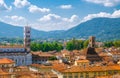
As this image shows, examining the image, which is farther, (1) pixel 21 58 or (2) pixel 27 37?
(2) pixel 27 37

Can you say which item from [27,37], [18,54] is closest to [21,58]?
[18,54]

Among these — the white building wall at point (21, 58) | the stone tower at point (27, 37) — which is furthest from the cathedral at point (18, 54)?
the stone tower at point (27, 37)

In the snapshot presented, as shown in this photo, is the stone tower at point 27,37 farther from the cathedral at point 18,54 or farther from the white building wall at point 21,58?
the white building wall at point 21,58

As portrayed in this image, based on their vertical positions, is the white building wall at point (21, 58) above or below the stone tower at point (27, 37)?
below

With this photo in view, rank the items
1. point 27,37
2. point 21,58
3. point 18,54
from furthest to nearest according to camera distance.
→ point 27,37
point 18,54
point 21,58

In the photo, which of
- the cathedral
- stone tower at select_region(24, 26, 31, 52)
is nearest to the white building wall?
the cathedral

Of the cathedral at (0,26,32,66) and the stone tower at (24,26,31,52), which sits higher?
the stone tower at (24,26,31,52)

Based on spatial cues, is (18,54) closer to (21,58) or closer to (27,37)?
(21,58)

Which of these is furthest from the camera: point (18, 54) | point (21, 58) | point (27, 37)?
point (27, 37)

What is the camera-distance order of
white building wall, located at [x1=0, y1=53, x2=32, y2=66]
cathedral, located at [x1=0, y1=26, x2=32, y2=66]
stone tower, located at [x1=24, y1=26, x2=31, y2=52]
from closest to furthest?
white building wall, located at [x1=0, y1=53, x2=32, y2=66] → cathedral, located at [x1=0, y1=26, x2=32, y2=66] → stone tower, located at [x1=24, y1=26, x2=31, y2=52]

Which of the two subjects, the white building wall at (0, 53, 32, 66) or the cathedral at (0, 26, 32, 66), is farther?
the cathedral at (0, 26, 32, 66)

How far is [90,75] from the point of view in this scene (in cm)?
5772

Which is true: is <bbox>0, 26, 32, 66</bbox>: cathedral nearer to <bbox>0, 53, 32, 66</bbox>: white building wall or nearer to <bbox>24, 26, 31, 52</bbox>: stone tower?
<bbox>0, 53, 32, 66</bbox>: white building wall

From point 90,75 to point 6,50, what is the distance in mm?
51099
